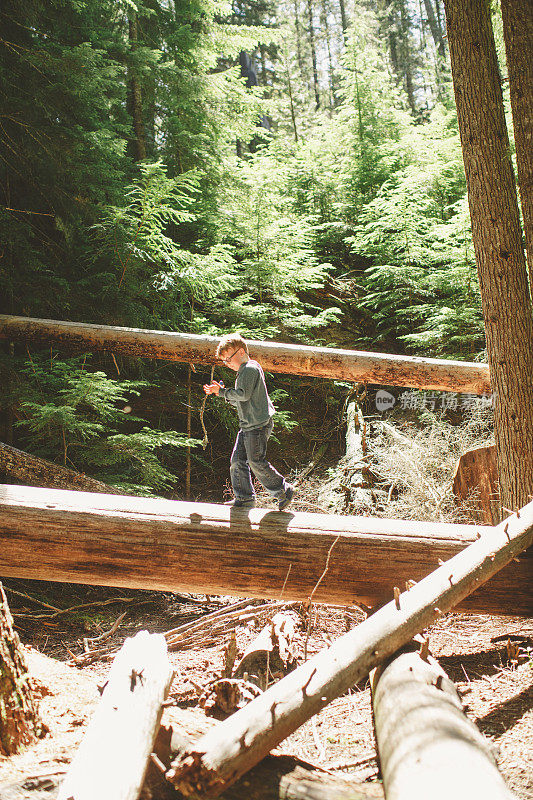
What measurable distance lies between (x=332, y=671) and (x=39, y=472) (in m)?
4.14

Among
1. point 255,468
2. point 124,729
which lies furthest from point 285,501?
point 124,729

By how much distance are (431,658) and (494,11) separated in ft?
23.9

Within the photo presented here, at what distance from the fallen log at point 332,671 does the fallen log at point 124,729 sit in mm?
224

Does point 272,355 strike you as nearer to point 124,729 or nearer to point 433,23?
point 124,729

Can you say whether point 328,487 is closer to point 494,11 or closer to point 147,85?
point 494,11

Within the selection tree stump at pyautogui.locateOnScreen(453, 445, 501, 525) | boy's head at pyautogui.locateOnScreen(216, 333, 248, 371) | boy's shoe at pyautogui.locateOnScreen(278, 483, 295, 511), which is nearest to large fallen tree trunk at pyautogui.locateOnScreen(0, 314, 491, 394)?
tree stump at pyautogui.locateOnScreen(453, 445, 501, 525)

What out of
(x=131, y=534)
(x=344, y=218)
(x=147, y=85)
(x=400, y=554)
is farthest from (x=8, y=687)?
(x=344, y=218)

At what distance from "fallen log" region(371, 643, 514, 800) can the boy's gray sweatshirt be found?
225 centimetres

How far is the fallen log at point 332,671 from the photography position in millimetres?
2020

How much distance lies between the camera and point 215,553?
3.95 meters

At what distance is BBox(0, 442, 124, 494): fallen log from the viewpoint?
5.34 meters

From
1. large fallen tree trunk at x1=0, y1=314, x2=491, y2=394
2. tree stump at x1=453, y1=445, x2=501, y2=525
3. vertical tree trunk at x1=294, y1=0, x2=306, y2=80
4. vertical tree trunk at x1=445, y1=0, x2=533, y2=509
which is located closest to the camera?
vertical tree trunk at x1=445, y1=0, x2=533, y2=509

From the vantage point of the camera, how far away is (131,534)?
12.9 feet

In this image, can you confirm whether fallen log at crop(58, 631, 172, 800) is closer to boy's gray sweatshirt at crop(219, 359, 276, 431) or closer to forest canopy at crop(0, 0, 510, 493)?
boy's gray sweatshirt at crop(219, 359, 276, 431)
